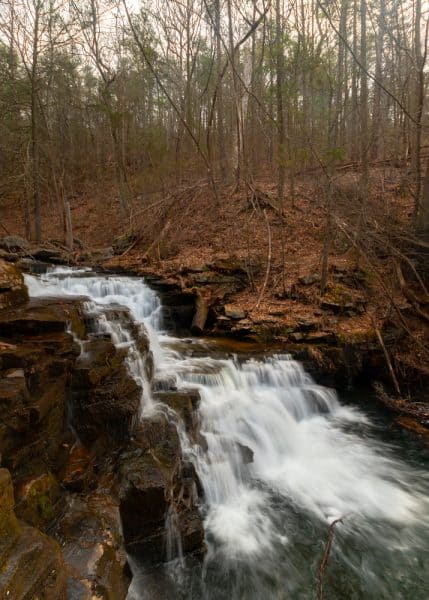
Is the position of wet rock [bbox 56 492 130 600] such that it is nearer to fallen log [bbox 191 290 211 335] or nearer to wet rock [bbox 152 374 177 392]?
wet rock [bbox 152 374 177 392]

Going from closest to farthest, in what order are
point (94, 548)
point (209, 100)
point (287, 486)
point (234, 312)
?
point (94, 548) → point (287, 486) → point (234, 312) → point (209, 100)

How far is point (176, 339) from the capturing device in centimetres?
905

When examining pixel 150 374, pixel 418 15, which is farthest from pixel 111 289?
pixel 418 15

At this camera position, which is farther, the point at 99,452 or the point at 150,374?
the point at 150,374

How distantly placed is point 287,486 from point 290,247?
7.82 metres

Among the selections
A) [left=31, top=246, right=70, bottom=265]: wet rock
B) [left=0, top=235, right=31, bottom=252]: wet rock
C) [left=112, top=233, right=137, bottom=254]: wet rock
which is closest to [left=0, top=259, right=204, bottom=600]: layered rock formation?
[left=31, top=246, right=70, bottom=265]: wet rock

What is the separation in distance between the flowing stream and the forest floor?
1877 mm

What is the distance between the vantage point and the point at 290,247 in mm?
11945

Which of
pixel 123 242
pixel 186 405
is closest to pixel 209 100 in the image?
pixel 123 242

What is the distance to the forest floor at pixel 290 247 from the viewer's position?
896 cm

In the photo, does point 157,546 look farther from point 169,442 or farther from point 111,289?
point 111,289

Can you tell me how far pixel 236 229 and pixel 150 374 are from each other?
7816mm

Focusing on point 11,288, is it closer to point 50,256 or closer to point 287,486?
point 287,486

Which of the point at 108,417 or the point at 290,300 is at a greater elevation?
the point at 290,300
